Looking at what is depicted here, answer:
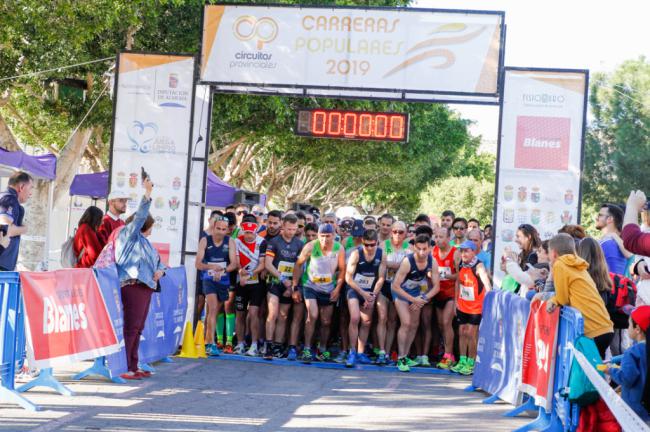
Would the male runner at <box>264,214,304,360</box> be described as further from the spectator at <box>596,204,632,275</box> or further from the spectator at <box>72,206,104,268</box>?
the spectator at <box>596,204,632,275</box>

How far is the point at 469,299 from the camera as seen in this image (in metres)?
13.5

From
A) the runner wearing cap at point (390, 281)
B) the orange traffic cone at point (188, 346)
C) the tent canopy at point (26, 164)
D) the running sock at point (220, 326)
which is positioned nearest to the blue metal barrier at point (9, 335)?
the orange traffic cone at point (188, 346)

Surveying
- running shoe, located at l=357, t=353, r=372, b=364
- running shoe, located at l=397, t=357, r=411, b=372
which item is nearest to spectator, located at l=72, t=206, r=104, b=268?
running shoe, located at l=357, t=353, r=372, b=364

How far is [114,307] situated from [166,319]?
8.93ft

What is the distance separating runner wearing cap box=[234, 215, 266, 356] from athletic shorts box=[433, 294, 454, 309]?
2619mm

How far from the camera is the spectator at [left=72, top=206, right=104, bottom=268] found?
36.2ft

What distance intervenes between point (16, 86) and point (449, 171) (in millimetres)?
35163

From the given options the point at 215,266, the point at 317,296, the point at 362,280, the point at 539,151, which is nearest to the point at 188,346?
the point at 215,266

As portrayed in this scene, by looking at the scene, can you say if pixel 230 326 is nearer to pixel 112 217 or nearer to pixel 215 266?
pixel 215 266

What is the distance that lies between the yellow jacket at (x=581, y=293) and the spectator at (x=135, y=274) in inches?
181

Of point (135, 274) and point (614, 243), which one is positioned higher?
point (614, 243)

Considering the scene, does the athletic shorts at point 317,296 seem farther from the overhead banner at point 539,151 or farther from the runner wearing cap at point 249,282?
the overhead banner at point 539,151

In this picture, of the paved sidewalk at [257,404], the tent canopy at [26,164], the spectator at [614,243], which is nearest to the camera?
the paved sidewalk at [257,404]

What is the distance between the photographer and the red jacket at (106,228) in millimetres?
11328
